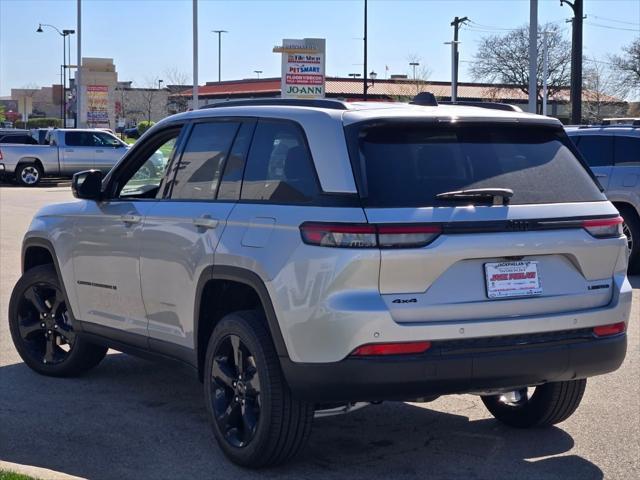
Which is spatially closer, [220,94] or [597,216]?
[597,216]

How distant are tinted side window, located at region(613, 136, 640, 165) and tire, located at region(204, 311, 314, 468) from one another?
9.39 metres

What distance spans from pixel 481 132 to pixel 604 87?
65175mm

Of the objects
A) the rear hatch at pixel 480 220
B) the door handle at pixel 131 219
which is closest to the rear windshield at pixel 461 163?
the rear hatch at pixel 480 220

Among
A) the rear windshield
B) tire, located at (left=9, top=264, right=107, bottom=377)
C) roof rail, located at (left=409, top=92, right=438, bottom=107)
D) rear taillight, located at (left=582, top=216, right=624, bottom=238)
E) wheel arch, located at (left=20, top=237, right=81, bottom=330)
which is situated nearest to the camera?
the rear windshield

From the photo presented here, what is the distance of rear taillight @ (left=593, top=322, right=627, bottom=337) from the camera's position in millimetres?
5426

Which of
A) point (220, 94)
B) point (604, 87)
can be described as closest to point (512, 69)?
point (604, 87)

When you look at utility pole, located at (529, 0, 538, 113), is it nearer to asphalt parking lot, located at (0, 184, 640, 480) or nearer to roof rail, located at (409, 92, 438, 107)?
asphalt parking lot, located at (0, 184, 640, 480)

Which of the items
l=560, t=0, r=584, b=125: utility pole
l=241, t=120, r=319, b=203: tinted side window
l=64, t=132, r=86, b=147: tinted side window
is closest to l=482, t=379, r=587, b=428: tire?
l=241, t=120, r=319, b=203: tinted side window

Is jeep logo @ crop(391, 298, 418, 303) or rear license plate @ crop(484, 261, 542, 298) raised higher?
rear license plate @ crop(484, 261, 542, 298)

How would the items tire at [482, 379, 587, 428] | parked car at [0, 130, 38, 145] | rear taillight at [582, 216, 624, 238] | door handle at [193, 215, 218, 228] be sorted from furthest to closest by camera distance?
parked car at [0, 130, 38, 145] → tire at [482, 379, 587, 428] → door handle at [193, 215, 218, 228] → rear taillight at [582, 216, 624, 238]

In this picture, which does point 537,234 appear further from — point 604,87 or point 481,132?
point 604,87

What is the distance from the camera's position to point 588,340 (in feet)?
17.6

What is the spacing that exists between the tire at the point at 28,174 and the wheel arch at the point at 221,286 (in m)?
29.9

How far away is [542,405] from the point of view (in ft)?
20.4
